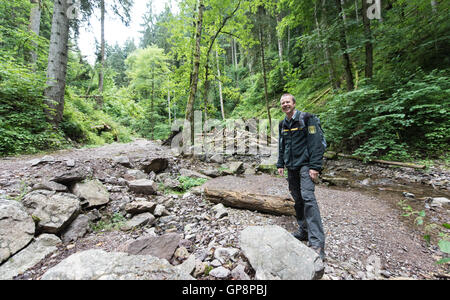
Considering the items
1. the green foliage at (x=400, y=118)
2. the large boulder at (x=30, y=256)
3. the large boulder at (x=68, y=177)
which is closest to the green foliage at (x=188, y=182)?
the large boulder at (x=68, y=177)

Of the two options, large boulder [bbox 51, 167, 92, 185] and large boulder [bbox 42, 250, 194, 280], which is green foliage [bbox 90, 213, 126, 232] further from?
large boulder [bbox 42, 250, 194, 280]

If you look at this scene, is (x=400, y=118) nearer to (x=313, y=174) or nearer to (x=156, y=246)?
(x=313, y=174)

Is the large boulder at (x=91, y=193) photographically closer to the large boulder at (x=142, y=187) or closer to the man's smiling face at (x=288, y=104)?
the large boulder at (x=142, y=187)

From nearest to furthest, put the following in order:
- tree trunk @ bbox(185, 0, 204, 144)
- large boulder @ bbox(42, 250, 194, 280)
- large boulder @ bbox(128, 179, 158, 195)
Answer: large boulder @ bbox(42, 250, 194, 280) → large boulder @ bbox(128, 179, 158, 195) → tree trunk @ bbox(185, 0, 204, 144)

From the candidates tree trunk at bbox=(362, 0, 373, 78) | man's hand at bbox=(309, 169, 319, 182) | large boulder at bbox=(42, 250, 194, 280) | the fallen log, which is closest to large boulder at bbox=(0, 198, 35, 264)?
large boulder at bbox=(42, 250, 194, 280)

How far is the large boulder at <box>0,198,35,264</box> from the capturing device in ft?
6.64

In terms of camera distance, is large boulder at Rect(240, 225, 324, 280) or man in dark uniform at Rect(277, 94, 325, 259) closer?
large boulder at Rect(240, 225, 324, 280)

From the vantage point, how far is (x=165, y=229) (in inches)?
127

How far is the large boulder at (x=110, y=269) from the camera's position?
63.0 inches

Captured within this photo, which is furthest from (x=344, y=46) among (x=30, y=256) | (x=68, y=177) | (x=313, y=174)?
(x=30, y=256)

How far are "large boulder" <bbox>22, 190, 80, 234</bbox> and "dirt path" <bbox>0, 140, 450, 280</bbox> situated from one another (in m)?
0.36

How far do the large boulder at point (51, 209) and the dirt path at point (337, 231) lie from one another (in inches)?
14.3

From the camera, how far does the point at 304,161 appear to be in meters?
2.61
